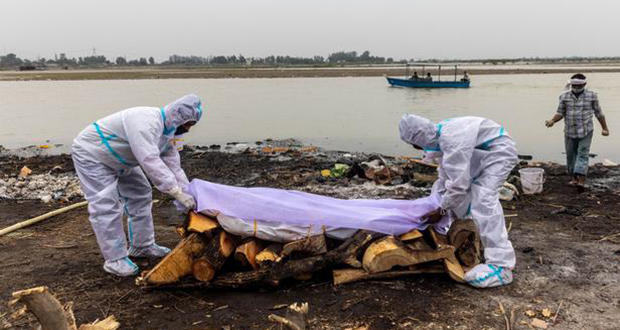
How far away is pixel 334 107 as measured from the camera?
22484mm

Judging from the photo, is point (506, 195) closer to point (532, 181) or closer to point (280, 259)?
point (532, 181)

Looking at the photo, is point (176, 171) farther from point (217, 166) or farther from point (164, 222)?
point (217, 166)

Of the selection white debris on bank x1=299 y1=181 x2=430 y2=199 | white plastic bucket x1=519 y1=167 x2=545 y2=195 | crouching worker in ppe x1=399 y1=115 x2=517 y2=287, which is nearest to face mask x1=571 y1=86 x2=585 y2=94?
Result: white plastic bucket x1=519 y1=167 x2=545 y2=195

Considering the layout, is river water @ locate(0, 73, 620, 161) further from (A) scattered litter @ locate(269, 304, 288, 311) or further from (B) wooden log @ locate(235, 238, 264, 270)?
(A) scattered litter @ locate(269, 304, 288, 311)

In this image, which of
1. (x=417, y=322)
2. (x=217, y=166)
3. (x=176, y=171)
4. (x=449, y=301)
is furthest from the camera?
(x=217, y=166)

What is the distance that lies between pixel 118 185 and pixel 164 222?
158 centimetres

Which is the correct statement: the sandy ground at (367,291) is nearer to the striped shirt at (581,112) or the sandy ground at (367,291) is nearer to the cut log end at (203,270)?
the cut log end at (203,270)

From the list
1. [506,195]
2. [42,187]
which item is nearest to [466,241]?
[506,195]

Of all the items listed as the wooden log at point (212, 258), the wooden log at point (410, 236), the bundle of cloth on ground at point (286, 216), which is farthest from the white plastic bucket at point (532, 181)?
the wooden log at point (212, 258)

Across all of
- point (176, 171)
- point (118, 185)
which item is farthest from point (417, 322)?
point (118, 185)

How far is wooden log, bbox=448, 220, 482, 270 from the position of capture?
410 cm

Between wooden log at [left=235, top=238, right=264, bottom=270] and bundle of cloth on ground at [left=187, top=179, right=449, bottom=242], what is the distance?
0.28 ft

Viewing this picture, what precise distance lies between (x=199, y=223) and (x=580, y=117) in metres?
5.98

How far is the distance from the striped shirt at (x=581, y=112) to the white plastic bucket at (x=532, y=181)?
849mm
